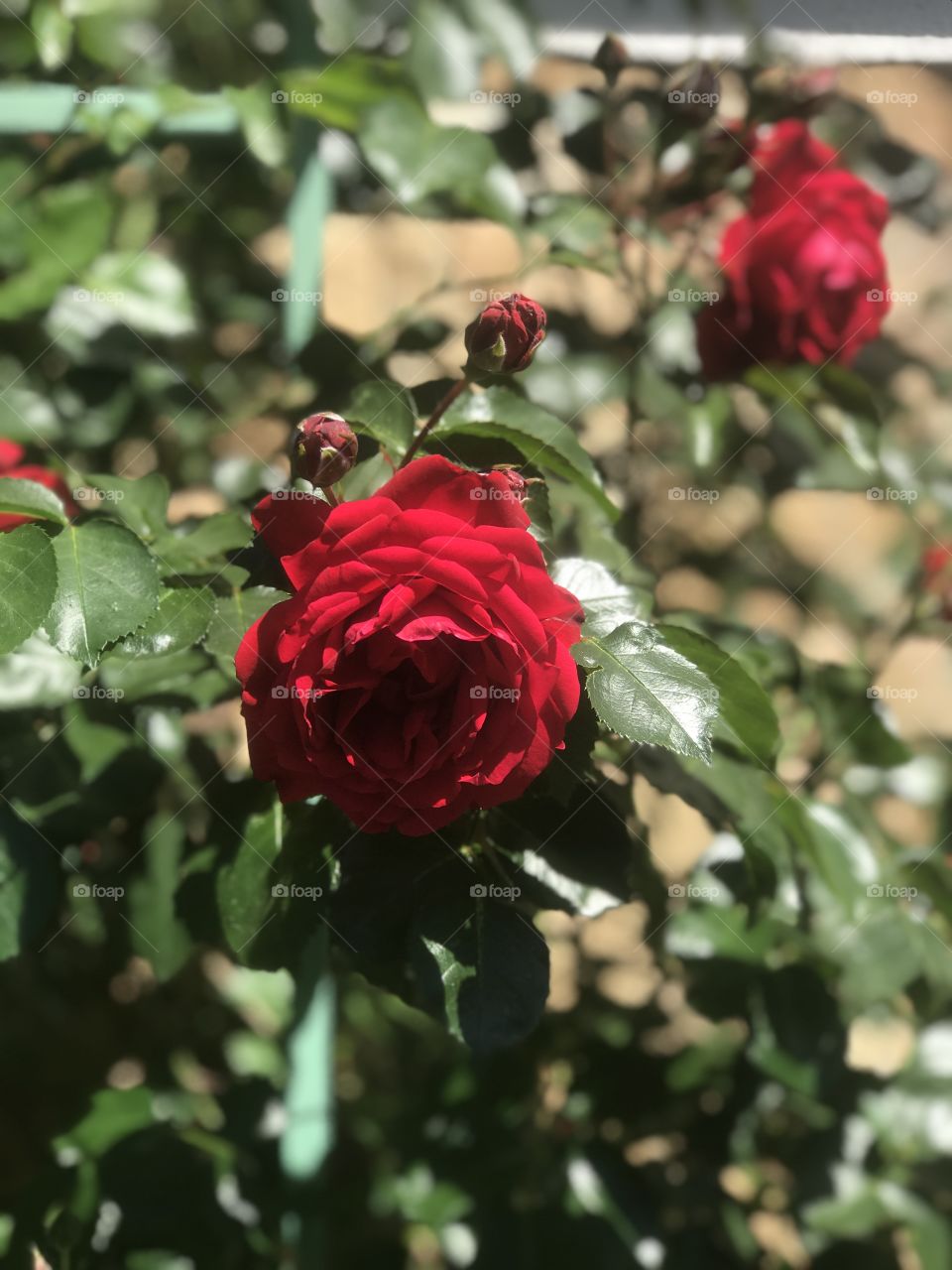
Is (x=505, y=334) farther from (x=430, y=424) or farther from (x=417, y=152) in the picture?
(x=417, y=152)

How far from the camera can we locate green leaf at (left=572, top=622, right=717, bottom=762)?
0.56m

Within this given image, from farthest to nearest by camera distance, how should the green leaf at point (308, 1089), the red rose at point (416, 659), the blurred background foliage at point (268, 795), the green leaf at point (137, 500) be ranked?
the green leaf at point (308, 1089), the blurred background foliage at point (268, 795), the green leaf at point (137, 500), the red rose at point (416, 659)

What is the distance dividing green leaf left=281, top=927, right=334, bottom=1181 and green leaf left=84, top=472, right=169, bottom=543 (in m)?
0.44

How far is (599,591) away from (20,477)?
0.38 meters

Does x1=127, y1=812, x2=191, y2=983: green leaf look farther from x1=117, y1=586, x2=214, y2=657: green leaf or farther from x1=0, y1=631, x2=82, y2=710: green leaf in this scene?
x1=117, y1=586, x2=214, y2=657: green leaf

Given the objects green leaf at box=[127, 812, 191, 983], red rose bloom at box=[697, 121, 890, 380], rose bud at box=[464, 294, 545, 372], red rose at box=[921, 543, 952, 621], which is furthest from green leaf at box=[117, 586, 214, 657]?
red rose at box=[921, 543, 952, 621]

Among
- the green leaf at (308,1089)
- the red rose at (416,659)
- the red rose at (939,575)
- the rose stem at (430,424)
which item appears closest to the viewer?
the red rose at (416,659)

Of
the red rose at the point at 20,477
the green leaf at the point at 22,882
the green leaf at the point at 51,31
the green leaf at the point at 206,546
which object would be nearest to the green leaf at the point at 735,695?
the green leaf at the point at 206,546

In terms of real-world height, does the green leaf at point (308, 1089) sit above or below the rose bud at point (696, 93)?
below

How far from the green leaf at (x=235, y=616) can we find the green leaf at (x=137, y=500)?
0.45ft

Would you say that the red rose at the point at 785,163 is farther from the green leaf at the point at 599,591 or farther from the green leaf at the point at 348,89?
the green leaf at the point at 599,591

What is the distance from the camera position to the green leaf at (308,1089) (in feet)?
3.38

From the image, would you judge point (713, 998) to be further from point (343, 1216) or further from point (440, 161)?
point (440, 161)

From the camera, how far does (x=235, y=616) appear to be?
0.67 metres
